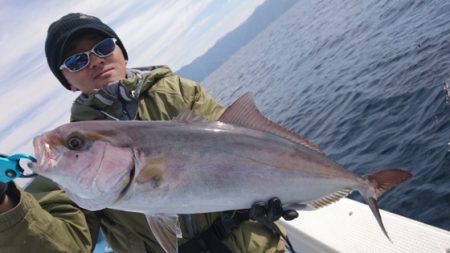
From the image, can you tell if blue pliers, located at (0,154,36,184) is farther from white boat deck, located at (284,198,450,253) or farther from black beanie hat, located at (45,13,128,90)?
white boat deck, located at (284,198,450,253)

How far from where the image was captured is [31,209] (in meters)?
2.99

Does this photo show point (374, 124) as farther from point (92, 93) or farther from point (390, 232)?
point (92, 93)

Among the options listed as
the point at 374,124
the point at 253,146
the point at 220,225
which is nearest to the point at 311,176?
the point at 253,146

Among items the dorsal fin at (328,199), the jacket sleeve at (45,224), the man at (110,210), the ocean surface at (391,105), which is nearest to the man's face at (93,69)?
the man at (110,210)

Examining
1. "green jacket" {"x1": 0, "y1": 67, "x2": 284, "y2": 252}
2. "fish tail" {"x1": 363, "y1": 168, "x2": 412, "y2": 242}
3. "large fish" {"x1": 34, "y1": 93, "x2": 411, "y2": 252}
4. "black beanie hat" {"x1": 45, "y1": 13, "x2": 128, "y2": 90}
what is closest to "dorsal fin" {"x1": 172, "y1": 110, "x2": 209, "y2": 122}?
"large fish" {"x1": 34, "y1": 93, "x2": 411, "y2": 252}

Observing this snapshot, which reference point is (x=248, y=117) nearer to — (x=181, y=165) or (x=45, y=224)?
(x=181, y=165)

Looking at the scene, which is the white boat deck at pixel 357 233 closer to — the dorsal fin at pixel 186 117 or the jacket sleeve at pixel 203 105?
the jacket sleeve at pixel 203 105

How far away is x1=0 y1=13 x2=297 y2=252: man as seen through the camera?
314cm

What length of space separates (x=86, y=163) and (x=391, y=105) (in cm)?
1156

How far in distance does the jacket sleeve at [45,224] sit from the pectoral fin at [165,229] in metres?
1.01

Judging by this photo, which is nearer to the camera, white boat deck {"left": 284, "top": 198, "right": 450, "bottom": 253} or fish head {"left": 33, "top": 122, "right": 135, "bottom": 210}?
fish head {"left": 33, "top": 122, "right": 135, "bottom": 210}

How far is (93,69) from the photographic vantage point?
402 cm

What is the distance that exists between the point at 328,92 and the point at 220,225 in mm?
16381

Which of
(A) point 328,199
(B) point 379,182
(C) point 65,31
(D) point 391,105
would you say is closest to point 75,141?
(C) point 65,31
